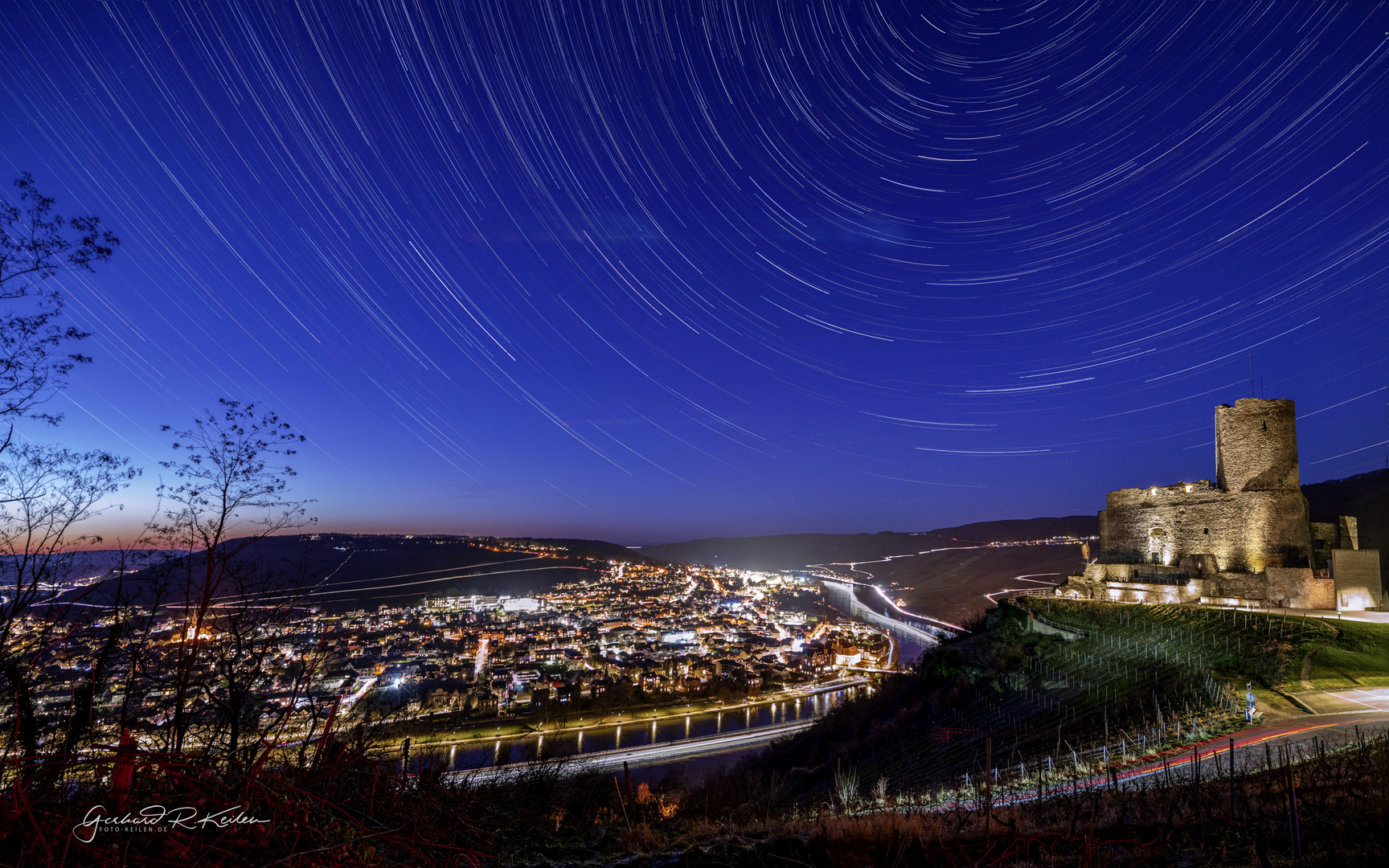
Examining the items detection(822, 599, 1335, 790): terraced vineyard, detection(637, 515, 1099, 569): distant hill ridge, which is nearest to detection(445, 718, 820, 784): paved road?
detection(822, 599, 1335, 790): terraced vineyard

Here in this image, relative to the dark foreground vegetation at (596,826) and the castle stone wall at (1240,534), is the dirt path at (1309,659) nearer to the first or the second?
the dark foreground vegetation at (596,826)

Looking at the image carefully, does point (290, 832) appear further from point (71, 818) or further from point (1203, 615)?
point (1203, 615)

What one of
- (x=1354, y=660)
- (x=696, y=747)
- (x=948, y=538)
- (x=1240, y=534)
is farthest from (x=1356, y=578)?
(x=948, y=538)

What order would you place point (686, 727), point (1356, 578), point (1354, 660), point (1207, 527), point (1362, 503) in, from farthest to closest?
point (1362, 503) < point (686, 727) < point (1207, 527) < point (1356, 578) < point (1354, 660)

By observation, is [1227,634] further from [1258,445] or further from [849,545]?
[849,545]

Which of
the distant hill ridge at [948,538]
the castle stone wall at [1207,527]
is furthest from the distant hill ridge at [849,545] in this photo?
the castle stone wall at [1207,527]

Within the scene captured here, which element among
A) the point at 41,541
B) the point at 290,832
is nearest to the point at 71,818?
the point at 290,832
